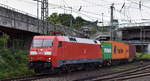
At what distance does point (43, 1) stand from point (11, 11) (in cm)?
778

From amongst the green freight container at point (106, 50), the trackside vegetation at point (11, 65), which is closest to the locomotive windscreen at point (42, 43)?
the trackside vegetation at point (11, 65)

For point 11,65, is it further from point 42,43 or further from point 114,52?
point 114,52

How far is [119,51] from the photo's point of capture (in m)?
34.7

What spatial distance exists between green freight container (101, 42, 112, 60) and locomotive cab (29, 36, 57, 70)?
10197mm

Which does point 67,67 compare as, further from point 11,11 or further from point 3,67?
point 11,11

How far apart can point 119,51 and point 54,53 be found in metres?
16.9

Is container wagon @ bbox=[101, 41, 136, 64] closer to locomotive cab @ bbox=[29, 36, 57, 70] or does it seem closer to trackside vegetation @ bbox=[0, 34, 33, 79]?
trackside vegetation @ bbox=[0, 34, 33, 79]

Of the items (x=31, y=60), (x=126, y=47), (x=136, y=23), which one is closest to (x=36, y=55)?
(x=31, y=60)

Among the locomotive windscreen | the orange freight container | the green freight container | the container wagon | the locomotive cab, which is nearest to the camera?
the locomotive cab

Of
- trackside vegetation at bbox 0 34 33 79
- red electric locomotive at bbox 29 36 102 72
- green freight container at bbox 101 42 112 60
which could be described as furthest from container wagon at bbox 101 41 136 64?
trackside vegetation at bbox 0 34 33 79

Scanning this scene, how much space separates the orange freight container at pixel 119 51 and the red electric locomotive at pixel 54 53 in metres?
10.0

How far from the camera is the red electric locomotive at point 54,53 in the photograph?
19500 mm

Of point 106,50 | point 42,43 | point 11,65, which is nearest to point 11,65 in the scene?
point 11,65

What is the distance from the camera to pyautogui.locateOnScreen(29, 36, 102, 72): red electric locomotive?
1950 centimetres
